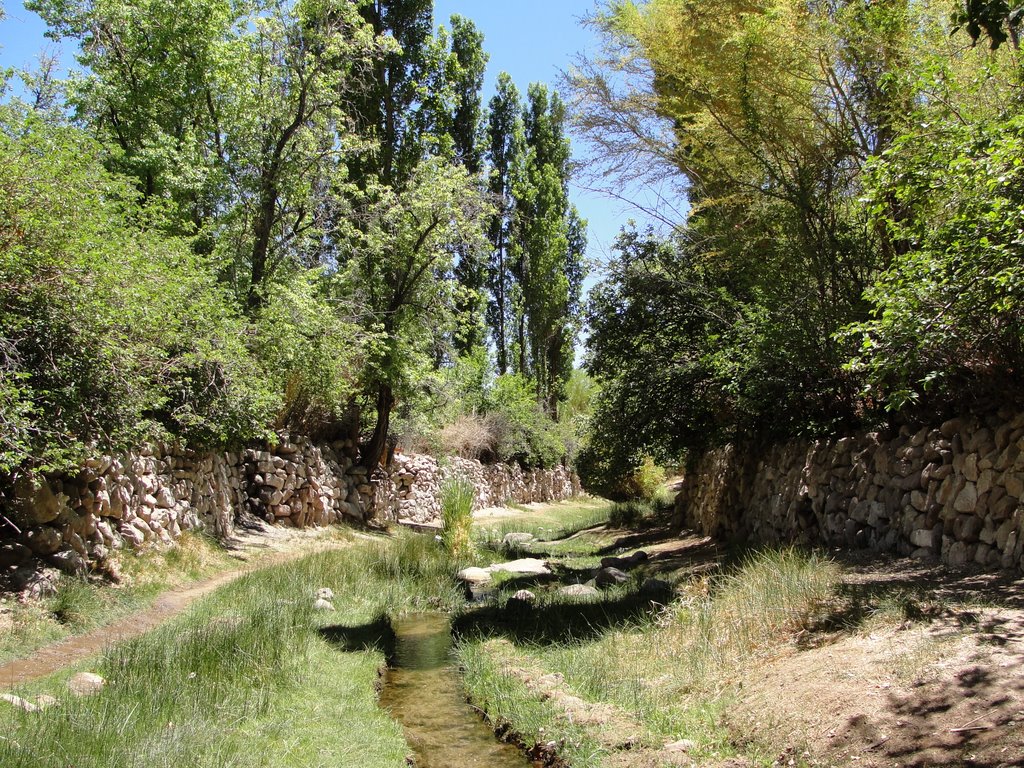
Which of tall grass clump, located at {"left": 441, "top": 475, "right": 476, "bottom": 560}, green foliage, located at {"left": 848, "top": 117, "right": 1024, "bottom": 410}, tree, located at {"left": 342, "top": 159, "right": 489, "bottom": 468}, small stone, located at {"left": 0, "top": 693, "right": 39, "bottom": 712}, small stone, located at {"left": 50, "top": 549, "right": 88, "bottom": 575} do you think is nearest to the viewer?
small stone, located at {"left": 0, "top": 693, "right": 39, "bottom": 712}

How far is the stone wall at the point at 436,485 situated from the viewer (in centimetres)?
2188

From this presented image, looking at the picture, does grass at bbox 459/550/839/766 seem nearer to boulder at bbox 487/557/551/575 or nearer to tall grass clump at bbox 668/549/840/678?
tall grass clump at bbox 668/549/840/678

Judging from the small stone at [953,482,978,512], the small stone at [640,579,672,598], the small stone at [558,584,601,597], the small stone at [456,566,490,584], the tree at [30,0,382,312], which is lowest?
the small stone at [456,566,490,584]

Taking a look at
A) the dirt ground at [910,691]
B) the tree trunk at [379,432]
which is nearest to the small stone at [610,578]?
the dirt ground at [910,691]

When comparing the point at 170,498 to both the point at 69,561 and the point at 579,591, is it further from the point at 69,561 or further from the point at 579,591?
the point at 579,591

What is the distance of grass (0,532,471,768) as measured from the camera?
4.07 meters

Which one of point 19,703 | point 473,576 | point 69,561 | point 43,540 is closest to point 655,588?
point 473,576

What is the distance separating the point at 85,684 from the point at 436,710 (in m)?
2.67

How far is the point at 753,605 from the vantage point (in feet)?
20.9

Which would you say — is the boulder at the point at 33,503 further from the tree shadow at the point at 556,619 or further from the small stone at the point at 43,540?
the tree shadow at the point at 556,619

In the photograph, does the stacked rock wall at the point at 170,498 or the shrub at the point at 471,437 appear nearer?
the stacked rock wall at the point at 170,498

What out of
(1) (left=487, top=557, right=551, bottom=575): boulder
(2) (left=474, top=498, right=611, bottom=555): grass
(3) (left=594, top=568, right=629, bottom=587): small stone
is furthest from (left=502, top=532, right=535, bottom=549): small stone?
(3) (left=594, top=568, right=629, bottom=587): small stone

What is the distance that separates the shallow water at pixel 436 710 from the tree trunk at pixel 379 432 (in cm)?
1155

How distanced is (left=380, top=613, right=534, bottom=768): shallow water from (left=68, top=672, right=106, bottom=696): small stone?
217cm
